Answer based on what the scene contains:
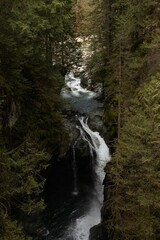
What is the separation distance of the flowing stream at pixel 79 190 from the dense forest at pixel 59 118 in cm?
125

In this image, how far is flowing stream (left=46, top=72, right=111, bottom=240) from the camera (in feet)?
68.3

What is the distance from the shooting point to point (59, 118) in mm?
22609

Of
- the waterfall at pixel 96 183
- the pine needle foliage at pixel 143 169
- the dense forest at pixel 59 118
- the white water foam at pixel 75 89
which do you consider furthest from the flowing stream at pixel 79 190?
the pine needle foliage at pixel 143 169

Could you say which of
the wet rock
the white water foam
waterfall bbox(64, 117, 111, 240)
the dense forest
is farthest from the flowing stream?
the white water foam

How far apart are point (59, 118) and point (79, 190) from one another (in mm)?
5463

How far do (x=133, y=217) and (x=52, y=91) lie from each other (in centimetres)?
945

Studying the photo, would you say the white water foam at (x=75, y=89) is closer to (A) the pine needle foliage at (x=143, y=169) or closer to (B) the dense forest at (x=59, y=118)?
(B) the dense forest at (x=59, y=118)

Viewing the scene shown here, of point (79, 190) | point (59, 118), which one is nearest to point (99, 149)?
point (79, 190)

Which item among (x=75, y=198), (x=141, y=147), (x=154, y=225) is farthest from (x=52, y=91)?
(x=154, y=225)

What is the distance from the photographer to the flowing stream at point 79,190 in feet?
68.3

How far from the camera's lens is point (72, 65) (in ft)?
127

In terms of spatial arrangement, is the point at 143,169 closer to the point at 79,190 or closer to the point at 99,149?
the point at 79,190

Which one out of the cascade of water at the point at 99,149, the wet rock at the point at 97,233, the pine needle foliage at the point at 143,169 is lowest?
the wet rock at the point at 97,233

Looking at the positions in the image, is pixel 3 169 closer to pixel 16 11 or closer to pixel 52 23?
pixel 16 11
